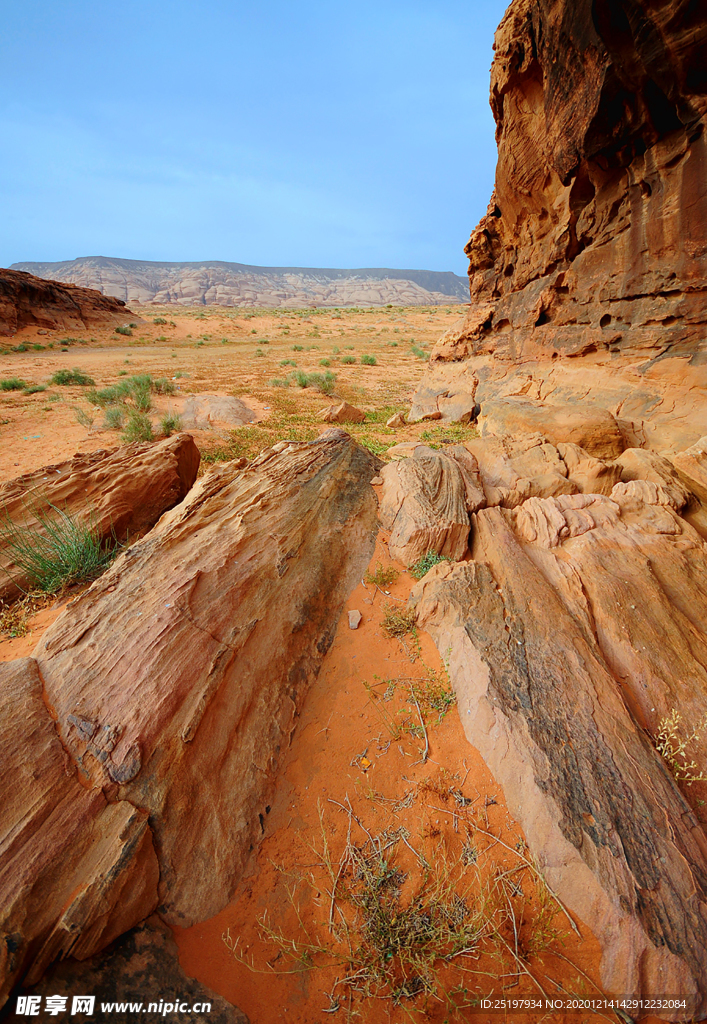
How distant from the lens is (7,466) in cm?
719

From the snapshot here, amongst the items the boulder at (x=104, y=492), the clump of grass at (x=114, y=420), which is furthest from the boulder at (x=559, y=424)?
the clump of grass at (x=114, y=420)

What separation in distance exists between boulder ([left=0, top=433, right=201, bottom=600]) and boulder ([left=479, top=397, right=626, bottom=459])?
6.04 metres

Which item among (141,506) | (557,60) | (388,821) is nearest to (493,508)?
(388,821)

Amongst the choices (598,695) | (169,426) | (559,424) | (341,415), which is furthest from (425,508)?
(169,426)

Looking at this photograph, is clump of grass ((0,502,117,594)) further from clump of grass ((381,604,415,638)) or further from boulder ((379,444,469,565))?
boulder ((379,444,469,565))

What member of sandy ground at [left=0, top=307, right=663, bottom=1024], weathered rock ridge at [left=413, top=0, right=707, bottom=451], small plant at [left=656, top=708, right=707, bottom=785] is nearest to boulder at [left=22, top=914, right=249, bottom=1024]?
sandy ground at [left=0, top=307, right=663, bottom=1024]

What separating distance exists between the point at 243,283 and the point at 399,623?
4227 inches

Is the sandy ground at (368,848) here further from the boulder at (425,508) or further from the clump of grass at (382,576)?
the boulder at (425,508)

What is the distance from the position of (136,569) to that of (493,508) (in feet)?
13.2

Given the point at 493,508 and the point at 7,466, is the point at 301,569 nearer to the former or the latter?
the point at 493,508

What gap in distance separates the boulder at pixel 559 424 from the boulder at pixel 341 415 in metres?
3.80

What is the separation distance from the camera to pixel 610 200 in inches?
287

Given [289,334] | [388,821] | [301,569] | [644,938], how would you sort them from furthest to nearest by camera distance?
[289,334], [301,569], [388,821], [644,938]

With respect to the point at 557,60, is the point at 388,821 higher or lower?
lower
